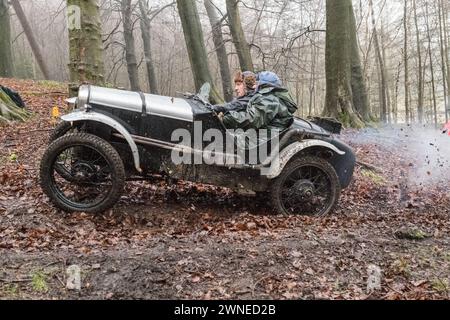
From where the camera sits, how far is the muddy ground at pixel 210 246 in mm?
4059

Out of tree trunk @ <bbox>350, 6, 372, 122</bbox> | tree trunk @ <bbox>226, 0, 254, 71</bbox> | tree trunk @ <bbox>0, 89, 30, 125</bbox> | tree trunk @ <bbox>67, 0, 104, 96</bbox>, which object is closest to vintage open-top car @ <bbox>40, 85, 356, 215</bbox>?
tree trunk @ <bbox>67, 0, 104, 96</bbox>

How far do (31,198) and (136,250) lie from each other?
2.28m

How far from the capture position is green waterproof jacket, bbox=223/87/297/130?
238 inches

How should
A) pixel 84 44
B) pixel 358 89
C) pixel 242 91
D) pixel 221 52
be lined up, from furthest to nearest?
pixel 221 52, pixel 358 89, pixel 84 44, pixel 242 91

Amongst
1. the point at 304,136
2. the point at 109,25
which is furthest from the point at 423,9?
the point at 304,136

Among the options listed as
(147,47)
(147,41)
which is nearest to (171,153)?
(147,47)

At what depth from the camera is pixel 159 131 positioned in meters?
5.82

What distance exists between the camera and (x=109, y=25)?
32406mm

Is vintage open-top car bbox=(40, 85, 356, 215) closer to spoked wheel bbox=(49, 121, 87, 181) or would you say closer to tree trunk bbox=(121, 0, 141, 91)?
spoked wheel bbox=(49, 121, 87, 181)

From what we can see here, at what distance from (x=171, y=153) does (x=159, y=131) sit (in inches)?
12.7

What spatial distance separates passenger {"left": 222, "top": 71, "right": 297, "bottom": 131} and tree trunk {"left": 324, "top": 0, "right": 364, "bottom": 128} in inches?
250

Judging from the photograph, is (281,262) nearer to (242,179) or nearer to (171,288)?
(171,288)

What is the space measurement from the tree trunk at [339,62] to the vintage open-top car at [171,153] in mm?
5966

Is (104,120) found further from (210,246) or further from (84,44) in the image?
(84,44)
